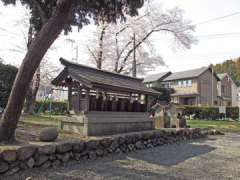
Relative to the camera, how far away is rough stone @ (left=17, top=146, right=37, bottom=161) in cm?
542

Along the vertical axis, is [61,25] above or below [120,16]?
below

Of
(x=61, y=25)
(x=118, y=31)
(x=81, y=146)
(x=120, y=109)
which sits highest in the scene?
(x=118, y=31)

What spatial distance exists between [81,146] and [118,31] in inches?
731

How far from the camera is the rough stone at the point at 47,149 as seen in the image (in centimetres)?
587

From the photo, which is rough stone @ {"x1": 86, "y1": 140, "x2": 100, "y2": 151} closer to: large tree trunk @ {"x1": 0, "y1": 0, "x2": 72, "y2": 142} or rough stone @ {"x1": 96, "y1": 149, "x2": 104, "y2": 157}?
rough stone @ {"x1": 96, "y1": 149, "x2": 104, "y2": 157}

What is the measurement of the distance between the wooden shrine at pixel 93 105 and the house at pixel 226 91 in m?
36.1

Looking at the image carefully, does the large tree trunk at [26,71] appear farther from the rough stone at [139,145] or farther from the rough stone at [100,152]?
the rough stone at [139,145]

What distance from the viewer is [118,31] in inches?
944

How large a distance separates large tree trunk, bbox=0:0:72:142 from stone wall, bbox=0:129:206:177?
2.64 feet

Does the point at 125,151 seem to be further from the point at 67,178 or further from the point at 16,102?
the point at 16,102

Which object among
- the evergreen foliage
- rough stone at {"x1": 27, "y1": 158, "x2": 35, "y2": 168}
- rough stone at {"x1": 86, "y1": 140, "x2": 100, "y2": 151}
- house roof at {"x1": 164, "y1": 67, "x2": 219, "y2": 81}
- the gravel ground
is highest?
the evergreen foliage

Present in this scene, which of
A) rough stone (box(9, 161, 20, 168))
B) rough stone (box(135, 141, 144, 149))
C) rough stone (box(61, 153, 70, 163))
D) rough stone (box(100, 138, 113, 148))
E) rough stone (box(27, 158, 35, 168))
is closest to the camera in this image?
rough stone (box(9, 161, 20, 168))

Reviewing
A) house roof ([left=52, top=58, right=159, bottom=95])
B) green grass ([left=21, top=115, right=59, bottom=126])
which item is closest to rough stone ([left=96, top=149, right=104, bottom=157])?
house roof ([left=52, top=58, right=159, bottom=95])

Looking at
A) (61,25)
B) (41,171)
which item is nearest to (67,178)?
(41,171)
